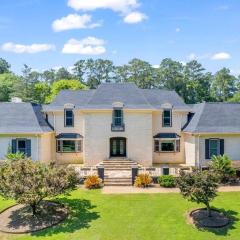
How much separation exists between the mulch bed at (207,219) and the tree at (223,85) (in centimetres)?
8592

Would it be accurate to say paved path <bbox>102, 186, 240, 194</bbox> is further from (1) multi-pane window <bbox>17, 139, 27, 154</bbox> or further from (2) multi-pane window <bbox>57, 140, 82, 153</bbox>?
(1) multi-pane window <bbox>17, 139, 27, 154</bbox>

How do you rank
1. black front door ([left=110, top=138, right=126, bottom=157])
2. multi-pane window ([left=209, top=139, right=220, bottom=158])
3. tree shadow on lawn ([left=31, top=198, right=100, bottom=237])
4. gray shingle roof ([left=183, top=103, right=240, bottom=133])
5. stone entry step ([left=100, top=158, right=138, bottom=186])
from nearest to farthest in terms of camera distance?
tree shadow on lawn ([left=31, top=198, right=100, bottom=237]) < stone entry step ([left=100, top=158, right=138, bottom=186]) < multi-pane window ([left=209, top=139, right=220, bottom=158]) < gray shingle roof ([left=183, top=103, right=240, bottom=133]) < black front door ([left=110, top=138, right=126, bottom=157])

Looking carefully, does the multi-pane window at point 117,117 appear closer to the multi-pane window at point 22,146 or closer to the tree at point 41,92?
the multi-pane window at point 22,146

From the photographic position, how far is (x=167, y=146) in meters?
36.3

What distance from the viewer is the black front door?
1383 inches

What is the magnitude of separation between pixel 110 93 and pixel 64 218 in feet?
57.2

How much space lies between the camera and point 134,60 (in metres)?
103

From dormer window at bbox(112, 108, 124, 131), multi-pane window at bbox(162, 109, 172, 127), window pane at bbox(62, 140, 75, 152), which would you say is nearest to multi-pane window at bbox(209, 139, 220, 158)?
multi-pane window at bbox(162, 109, 172, 127)

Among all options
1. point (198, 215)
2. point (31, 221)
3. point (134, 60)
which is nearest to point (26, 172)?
point (31, 221)

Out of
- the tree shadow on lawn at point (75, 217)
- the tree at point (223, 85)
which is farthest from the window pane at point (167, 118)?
the tree at point (223, 85)

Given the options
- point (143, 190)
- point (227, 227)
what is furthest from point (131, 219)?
point (143, 190)

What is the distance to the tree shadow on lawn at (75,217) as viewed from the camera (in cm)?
1939

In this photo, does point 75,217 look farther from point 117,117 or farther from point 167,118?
point 167,118

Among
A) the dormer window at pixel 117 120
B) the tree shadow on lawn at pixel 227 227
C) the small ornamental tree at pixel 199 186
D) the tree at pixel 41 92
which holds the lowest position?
the tree shadow on lawn at pixel 227 227
